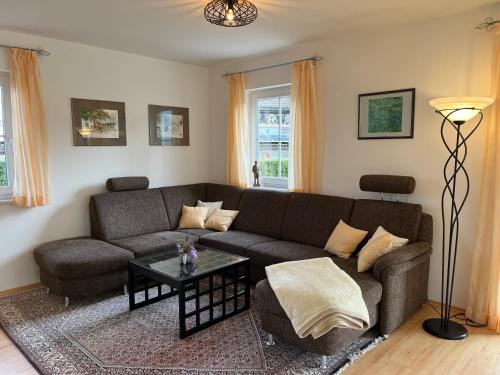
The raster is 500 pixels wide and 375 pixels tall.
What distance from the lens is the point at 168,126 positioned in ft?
15.5

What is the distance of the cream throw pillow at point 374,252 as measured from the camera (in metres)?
2.80

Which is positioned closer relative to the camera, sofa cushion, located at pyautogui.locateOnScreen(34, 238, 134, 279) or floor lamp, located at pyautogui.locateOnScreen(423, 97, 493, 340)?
floor lamp, located at pyautogui.locateOnScreen(423, 97, 493, 340)

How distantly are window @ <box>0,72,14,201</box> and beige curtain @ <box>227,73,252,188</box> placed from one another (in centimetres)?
238

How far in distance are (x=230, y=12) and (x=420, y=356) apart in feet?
8.92

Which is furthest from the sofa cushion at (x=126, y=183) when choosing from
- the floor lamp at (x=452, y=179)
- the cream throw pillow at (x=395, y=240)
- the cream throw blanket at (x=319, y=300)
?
the floor lamp at (x=452, y=179)

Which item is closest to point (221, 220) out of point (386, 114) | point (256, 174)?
point (256, 174)

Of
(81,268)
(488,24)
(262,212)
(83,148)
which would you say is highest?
(488,24)

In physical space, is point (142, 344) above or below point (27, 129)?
below

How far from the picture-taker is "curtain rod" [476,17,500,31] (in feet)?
9.13

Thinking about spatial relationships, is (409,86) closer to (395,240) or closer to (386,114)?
(386,114)

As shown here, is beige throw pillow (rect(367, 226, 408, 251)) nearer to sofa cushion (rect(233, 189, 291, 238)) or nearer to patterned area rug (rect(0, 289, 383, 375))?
patterned area rug (rect(0, 289, 383, 375))

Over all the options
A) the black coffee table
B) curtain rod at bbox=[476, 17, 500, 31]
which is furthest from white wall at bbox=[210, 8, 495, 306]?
the black coffee table

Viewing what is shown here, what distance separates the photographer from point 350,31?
3533mm

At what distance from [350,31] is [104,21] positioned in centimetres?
224
